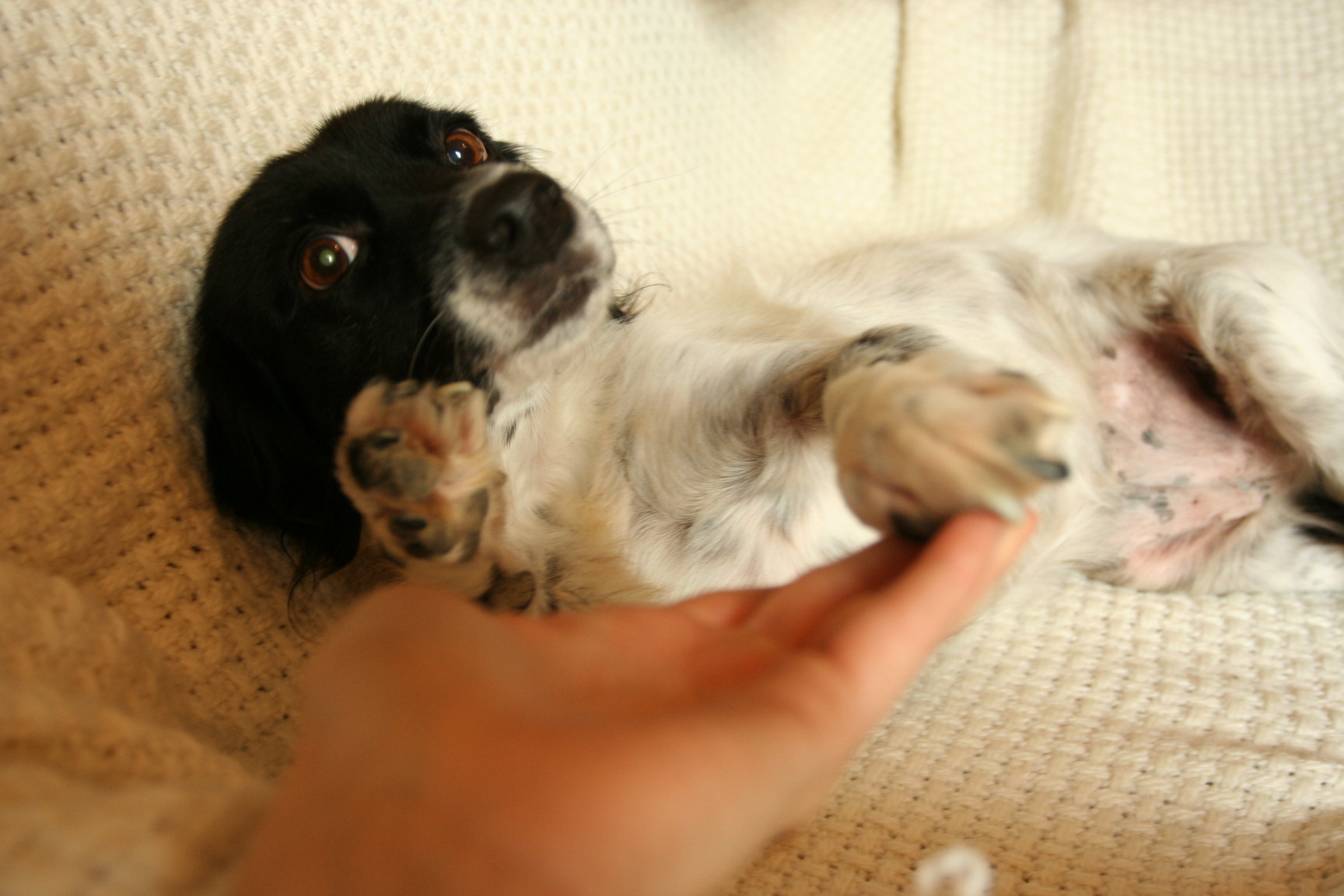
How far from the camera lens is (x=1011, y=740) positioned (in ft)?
4.51

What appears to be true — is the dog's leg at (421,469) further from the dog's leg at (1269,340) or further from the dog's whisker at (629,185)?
the dog's leg at (1269,340)

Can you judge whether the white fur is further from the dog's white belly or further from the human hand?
the human hand

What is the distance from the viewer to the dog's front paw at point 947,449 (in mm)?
792

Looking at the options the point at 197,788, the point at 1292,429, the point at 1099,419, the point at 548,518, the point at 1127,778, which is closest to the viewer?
the point at 197,788

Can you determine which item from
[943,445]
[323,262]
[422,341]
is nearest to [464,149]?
[323,262]

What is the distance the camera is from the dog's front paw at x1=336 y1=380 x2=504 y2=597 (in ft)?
3.41

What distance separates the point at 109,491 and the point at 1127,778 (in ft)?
5.46

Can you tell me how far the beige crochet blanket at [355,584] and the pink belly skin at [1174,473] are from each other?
101 mm

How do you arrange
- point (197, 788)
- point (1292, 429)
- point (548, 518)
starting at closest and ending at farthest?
point (197, 788), point (548, 518), point (1292, 429)

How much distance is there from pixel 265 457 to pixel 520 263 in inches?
22.2

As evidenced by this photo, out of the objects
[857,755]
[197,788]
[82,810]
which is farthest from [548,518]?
[82,810]

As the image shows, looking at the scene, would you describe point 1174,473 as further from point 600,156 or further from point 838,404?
point 600,156

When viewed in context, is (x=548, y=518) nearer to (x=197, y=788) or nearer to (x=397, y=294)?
(x=397, y=294)

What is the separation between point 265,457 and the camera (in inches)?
55.9
